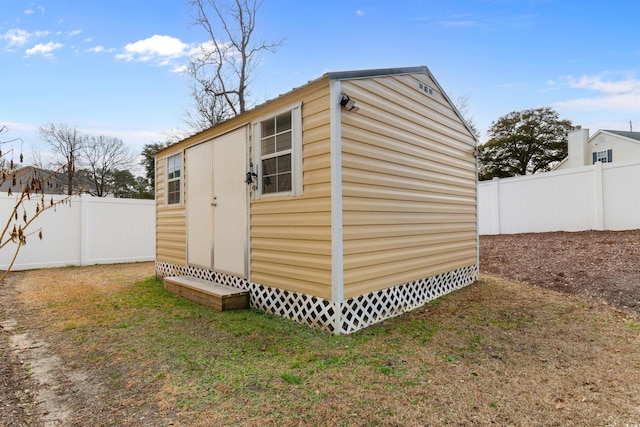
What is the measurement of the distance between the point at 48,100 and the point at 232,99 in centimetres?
698

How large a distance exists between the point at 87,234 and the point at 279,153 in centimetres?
783

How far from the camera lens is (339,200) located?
3537mm

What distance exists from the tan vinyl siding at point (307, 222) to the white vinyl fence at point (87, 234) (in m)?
6.25

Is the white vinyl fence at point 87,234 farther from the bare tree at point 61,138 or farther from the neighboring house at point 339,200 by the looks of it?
the bare tree at point 61,138

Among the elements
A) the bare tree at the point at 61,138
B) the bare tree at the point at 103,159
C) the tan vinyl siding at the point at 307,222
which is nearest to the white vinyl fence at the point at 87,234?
the tan vinyl siding at the point at 307,222

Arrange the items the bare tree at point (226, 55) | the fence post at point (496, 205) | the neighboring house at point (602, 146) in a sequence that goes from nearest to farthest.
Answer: the fence post at point (496, 205)
the bare tree at point (226, 55)
the neighboring house at point (602, 146)

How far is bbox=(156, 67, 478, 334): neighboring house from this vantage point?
144 inches

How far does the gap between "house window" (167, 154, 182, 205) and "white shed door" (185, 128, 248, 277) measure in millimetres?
446

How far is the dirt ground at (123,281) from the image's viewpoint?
223 cm

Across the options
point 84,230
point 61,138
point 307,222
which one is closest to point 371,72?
point 307,222

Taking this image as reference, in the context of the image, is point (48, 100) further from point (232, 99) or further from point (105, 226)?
point (232, 99)

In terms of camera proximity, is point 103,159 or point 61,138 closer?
point 61,138

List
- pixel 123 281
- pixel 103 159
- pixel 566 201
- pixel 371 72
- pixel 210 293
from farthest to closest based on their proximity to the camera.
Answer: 1. pixel 103 159
2. pixel 566 201
3. pixel 123 281
4. pixel 210 293
5. pixel 371 72

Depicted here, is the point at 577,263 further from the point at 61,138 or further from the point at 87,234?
the point at 61,138
